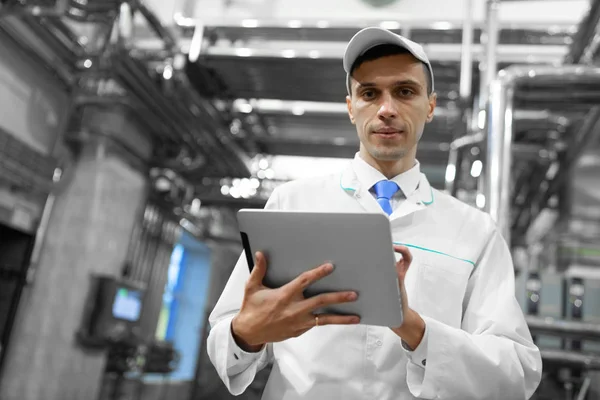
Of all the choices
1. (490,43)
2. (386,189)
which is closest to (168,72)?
(490,43)

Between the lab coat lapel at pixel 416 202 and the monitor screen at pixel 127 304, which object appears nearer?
the lab coat lapel at pixel 416 202

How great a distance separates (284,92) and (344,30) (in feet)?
2.33

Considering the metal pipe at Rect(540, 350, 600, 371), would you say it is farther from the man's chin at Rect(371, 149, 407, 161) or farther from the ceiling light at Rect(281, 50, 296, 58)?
the ceiling light at Rect(281, 50, 296, 58)

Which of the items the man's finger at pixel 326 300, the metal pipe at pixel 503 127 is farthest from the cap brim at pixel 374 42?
the metal pipe at pixel 503 127

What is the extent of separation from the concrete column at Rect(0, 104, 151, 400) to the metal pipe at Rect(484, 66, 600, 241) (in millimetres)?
2971

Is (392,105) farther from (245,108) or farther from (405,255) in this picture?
(245,108)

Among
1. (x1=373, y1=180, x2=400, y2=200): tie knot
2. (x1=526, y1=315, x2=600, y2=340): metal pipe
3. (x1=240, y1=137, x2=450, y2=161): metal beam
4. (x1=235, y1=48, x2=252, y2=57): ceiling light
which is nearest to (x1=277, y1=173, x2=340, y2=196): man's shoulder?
(x1=373, y1=180, x2=400, y2=200): tie knot

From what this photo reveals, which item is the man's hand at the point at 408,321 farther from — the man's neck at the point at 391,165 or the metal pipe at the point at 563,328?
the metal pipe at the point at 563,328

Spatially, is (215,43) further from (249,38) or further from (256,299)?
(256,299)

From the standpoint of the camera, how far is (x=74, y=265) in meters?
4.05

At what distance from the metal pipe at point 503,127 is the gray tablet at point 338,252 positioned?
1471 millimetres

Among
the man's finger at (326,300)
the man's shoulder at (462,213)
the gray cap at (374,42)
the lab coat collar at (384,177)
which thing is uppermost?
the gray cap at (374,42)

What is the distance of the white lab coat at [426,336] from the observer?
0.97m

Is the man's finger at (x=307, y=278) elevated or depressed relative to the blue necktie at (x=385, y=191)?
depressed
